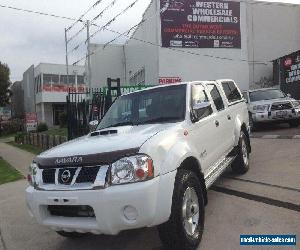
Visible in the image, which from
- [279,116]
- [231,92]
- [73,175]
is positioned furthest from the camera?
[279,116]

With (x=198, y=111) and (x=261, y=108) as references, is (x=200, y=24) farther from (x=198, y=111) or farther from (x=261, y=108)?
(x=198, y=111)

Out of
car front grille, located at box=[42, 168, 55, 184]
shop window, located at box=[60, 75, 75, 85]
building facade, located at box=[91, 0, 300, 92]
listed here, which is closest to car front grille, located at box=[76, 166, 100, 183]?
car front grille, located at box=[42, 168, 55, 184]

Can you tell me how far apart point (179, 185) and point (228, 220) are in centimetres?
139

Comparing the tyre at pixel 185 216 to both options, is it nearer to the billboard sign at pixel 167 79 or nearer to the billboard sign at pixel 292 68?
the billboard sign at pixel 292 68

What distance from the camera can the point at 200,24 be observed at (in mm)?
30641

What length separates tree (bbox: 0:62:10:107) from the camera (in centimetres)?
5662

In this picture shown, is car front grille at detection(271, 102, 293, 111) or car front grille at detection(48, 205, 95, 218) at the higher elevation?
car front grille at detection(271, 102, 293, 111)

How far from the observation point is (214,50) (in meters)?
31.4

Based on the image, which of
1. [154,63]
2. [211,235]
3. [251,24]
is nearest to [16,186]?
[211,235]

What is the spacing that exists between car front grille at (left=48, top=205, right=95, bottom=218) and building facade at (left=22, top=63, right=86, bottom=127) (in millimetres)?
45127

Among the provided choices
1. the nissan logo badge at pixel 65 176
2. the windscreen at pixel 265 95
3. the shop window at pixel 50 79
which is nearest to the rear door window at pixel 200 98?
the nissan logo badge at pixel 65 176

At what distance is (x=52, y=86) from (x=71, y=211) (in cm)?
4877

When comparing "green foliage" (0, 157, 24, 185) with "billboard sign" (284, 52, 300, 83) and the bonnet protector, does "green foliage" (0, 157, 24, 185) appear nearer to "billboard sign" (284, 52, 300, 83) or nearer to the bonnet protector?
the bonnet protector

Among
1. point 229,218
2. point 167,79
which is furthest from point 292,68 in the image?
point 229,218
